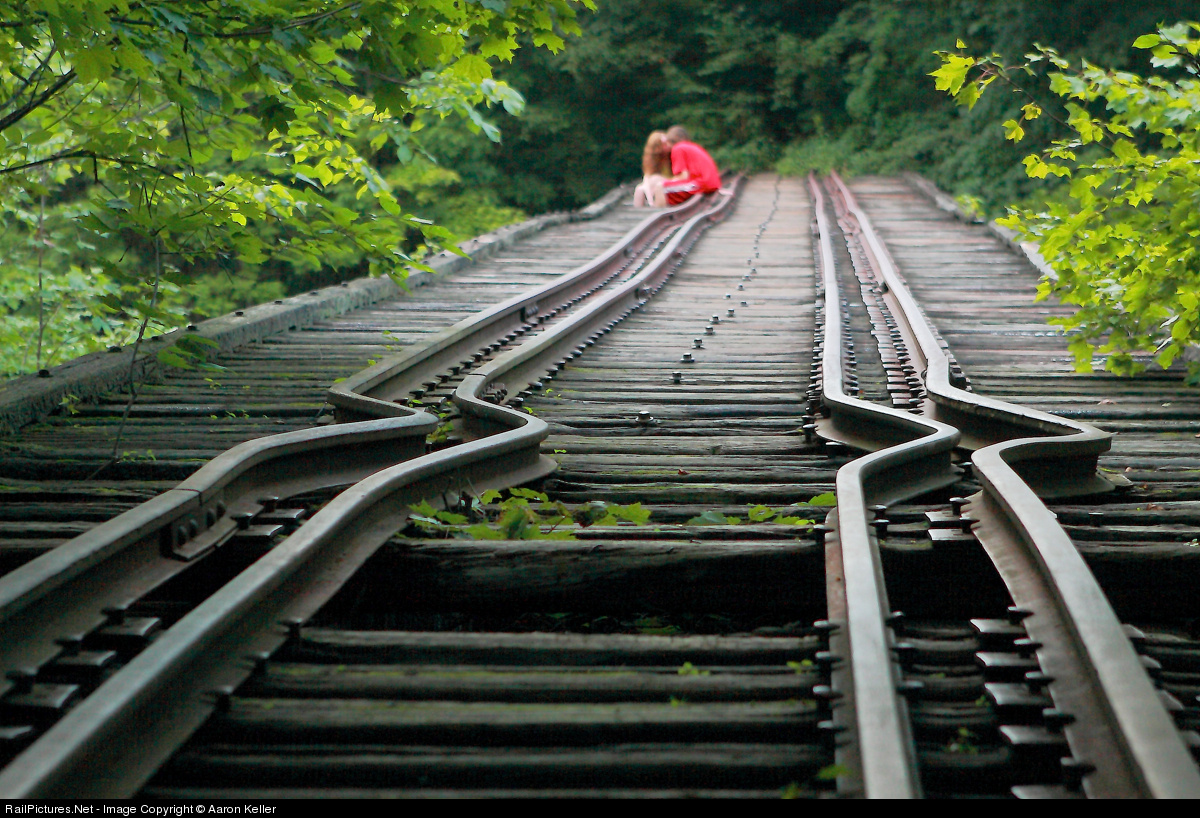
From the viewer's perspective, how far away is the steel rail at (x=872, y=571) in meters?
1.58

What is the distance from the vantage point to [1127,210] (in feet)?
16.5

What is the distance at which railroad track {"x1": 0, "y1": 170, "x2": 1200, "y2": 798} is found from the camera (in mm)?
1688

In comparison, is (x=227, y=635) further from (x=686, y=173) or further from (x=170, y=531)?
(x=686, y=173)

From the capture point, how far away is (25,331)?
454 inches

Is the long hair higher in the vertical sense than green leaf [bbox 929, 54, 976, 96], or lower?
higher

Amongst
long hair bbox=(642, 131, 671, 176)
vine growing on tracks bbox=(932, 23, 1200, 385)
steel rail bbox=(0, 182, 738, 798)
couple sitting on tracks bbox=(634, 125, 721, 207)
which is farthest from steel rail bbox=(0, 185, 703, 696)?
long hair bbox=(642, 131, 671, 176)

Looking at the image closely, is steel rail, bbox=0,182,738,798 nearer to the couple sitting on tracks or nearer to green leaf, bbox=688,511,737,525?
green leaf, bbox=688,511,737,525

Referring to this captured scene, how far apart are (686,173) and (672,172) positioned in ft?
1.85

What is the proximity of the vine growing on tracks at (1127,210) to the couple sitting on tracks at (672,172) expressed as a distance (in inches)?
444

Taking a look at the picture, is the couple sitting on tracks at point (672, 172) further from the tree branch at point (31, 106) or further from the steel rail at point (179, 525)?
the tree branch at point (31, 106)

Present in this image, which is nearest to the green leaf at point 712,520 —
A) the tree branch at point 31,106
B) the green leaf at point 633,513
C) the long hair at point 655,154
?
the green leaf at point 633,513

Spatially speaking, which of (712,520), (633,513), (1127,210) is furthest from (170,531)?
(1127,210)

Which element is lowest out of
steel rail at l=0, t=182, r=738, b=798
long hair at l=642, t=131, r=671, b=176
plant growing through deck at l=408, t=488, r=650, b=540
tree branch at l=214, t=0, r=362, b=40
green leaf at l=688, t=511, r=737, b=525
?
green leaf at l=688, t=511, r=737, b=525

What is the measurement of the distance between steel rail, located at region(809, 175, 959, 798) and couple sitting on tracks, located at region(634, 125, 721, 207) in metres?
12.1
